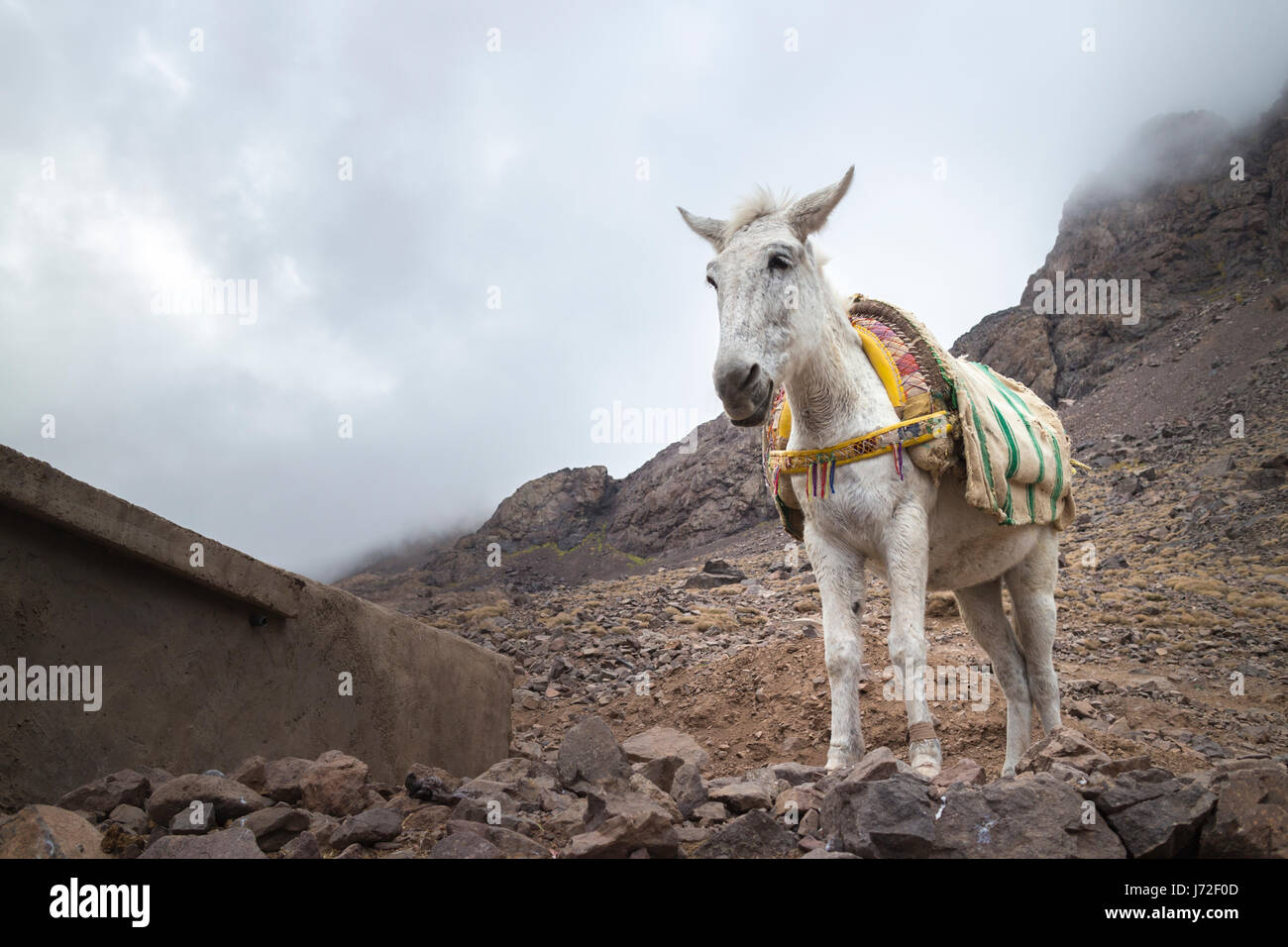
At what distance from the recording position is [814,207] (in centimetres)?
455

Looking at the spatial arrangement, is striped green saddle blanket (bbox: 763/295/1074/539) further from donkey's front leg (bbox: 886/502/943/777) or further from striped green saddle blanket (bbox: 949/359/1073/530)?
donkey's front leg (bbox: 886/502/943/777)

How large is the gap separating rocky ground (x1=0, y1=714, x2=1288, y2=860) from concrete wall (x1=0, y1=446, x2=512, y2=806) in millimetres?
392

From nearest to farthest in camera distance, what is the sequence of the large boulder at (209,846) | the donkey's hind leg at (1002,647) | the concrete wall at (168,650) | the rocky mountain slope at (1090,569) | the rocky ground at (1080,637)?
the large boulder at (209,846) < the concrete wall at (168,650) < the donkey's hind leg at (1002,647) < the rocky ground at (1080,637) < the rocky mountain slope at (1090,569)

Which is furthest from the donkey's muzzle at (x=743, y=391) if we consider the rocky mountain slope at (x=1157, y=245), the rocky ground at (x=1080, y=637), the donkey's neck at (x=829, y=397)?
the rocky mountain slope at (x=1157, y=245)

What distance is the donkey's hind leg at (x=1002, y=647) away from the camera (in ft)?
20.1

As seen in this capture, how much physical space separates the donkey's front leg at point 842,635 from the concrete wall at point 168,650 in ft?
8.97

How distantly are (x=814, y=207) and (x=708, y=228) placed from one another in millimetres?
757

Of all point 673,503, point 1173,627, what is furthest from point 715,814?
point 673,503

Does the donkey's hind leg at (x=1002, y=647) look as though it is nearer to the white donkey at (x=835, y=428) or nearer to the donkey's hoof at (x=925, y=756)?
the white donkey at (x=835, y=428)

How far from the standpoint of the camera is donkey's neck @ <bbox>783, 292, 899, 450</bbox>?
14.9 feet

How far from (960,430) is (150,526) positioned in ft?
15.0

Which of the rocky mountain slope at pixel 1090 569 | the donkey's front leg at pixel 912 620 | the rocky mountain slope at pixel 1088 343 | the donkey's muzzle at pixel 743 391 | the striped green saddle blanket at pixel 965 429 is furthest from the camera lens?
the rocky mountain slope at pixel 1088 343

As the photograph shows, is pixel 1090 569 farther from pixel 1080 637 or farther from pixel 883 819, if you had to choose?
pixel 883 819
